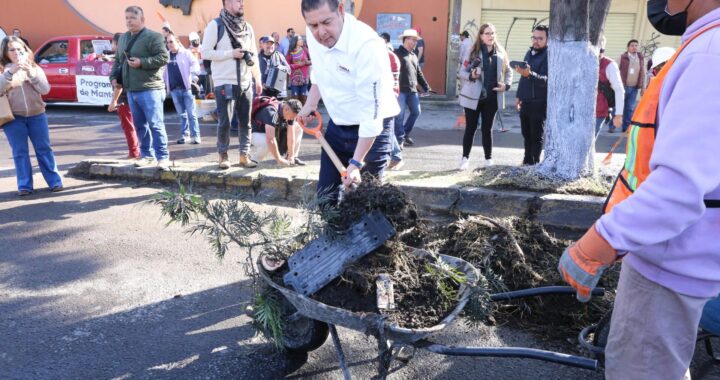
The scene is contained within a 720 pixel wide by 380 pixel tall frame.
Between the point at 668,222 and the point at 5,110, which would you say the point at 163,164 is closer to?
the point at 5,110

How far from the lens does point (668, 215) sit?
1.54 metres

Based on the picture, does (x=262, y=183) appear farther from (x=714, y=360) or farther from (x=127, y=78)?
(x=714, y=360)

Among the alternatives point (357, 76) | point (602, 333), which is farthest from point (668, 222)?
point (357, 76)

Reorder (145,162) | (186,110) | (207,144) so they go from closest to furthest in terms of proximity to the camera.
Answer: (145,162)
(207,144)
(186,110)

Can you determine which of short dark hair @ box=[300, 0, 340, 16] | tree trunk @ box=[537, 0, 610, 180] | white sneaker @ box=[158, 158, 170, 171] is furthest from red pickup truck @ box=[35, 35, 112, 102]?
short dark hair @ box=[300, 0, 340, 16]

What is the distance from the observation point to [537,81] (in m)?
6.48

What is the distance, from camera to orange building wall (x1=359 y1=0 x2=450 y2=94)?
53.4 feet

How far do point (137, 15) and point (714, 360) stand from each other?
6771 millimetres

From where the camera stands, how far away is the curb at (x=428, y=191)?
206 inches

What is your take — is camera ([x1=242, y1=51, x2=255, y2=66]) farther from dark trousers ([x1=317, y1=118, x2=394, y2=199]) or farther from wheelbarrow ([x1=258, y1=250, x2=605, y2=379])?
wheelbarrow ([x1=258, y1=250, x2=605, y2=379])

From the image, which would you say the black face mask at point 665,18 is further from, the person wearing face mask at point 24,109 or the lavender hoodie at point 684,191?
the person wearing face mask at point 24,109

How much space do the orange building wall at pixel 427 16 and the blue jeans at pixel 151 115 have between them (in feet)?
35.2

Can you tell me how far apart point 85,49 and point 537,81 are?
454 inches

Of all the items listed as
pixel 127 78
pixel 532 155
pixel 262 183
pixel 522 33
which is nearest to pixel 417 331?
pixel 262 183
